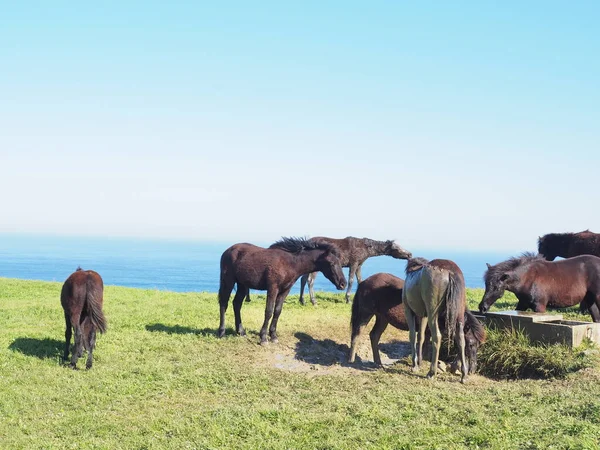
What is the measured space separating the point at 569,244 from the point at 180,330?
1264cm

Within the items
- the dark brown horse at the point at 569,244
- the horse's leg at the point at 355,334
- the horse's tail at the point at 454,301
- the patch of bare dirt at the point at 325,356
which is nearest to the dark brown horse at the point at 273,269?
the patch of bare dirt at the point at 325,356

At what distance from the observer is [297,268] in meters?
14.1

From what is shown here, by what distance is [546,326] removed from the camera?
11516mm

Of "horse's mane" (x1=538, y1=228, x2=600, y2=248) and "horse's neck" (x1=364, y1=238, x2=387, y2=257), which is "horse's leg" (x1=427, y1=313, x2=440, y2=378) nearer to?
"horse's neck" (x1=364, y1=238, x2=387, y2=257)

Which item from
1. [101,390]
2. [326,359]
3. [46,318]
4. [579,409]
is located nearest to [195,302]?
[46,318]

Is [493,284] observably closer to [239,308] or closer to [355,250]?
[239,308]

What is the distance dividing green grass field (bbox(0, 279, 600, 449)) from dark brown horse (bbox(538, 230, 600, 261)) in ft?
27.2

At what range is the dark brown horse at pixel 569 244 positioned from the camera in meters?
19.4

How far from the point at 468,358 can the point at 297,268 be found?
14.3ft

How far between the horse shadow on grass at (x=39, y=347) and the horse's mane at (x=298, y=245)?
16.3 ft

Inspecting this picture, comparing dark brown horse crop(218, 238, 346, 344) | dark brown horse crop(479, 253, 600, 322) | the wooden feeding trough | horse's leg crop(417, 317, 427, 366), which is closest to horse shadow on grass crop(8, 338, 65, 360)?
dark brown horse crop(218, 238, 346, 344)

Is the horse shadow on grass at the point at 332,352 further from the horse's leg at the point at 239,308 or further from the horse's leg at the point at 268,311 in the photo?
the horse's leg at the point at 239,308

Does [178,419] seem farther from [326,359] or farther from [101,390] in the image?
[326,359]

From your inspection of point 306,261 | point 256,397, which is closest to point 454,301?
point 256,397
